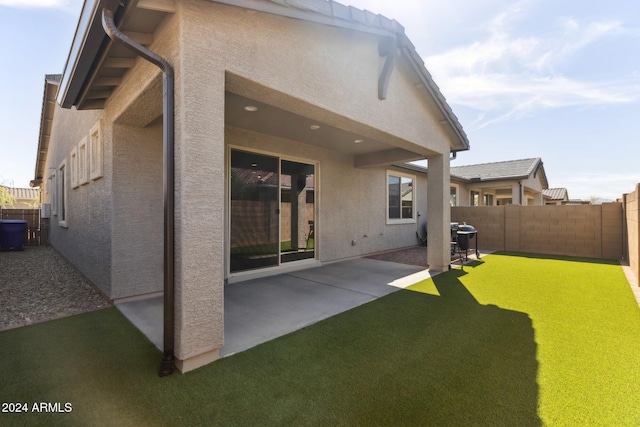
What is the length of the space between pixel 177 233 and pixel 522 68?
34.8 ft

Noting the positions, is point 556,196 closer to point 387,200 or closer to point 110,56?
point 387,200

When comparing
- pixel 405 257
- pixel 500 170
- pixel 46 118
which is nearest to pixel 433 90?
pixel 405 257

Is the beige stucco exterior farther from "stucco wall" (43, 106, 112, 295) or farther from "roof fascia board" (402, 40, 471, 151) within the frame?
"stucco wall" (43, 106, 112, 295)

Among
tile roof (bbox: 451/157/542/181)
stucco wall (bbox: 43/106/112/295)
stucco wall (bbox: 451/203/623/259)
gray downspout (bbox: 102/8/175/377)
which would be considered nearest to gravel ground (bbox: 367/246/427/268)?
stucco wall (bbox: 451/203/623/259)

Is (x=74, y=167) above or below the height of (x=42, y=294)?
above

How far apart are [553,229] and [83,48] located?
12402 millimetres

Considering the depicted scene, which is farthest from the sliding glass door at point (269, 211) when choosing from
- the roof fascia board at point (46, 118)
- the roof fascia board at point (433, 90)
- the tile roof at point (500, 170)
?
the tile roof at point (500, 170)

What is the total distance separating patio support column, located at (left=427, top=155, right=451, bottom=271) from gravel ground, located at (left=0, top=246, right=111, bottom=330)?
671cm

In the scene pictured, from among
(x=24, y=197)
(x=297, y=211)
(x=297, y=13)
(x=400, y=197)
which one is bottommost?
(x=297, y=211)

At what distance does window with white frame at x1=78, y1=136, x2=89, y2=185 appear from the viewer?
5352 millimetres

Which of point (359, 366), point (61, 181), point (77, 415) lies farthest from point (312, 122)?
point (61, 181)

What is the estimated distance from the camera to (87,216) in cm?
535

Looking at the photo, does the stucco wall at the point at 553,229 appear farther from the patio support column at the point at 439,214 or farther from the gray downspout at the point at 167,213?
the gray downspout at the point at 167,213

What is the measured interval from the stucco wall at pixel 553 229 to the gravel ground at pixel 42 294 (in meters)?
11.6
